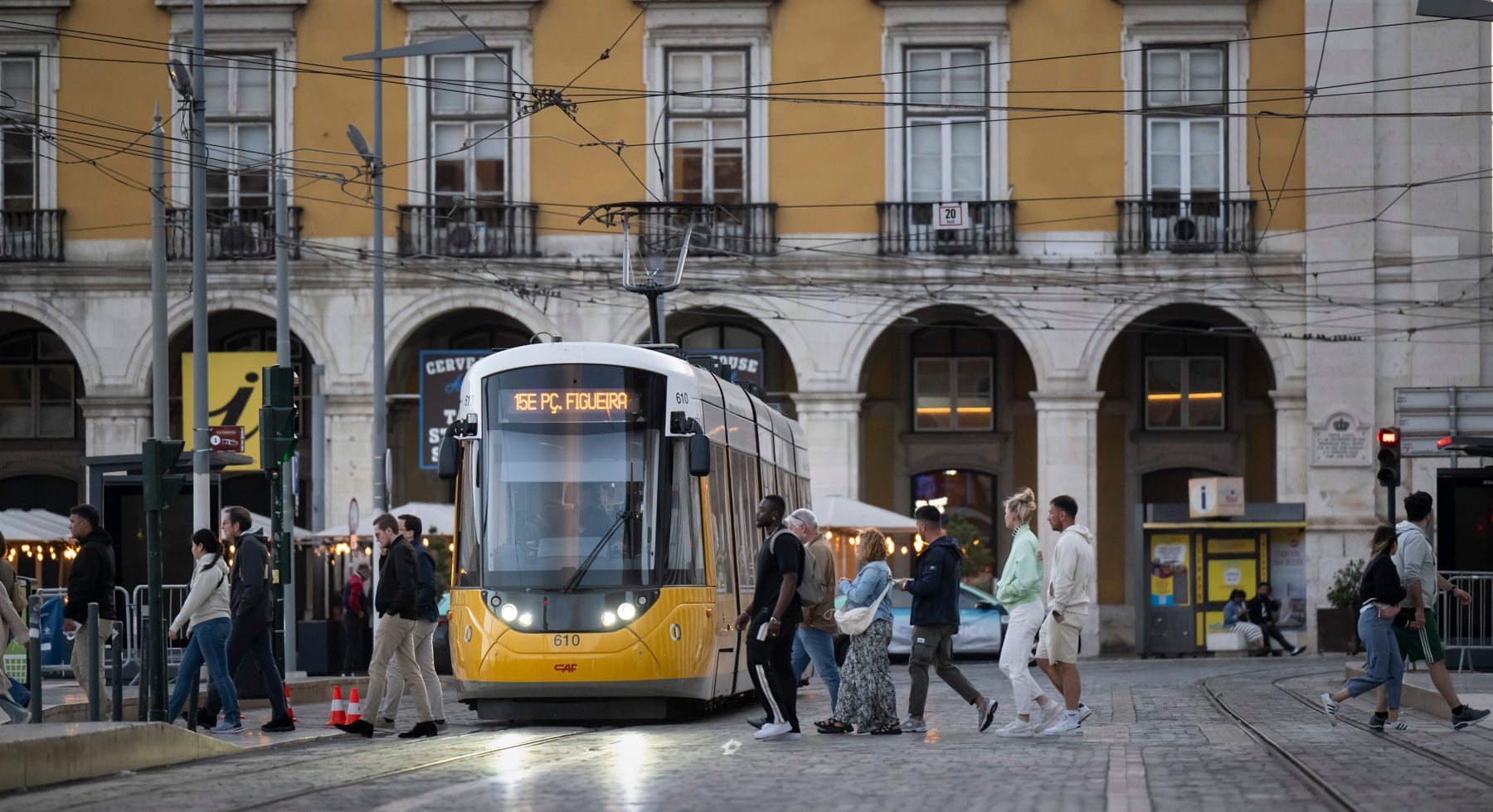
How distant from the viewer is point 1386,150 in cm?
3416

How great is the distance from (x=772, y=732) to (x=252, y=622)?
4.17 metres

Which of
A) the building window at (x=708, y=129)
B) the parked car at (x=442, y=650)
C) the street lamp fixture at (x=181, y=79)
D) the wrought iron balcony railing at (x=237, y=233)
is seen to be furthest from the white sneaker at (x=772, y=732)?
the wrought iron balcony railing at (x=237, y=233)

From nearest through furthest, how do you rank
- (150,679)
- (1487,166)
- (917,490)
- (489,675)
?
(150,679)
(489,675)
(1487,166)
(917,490)

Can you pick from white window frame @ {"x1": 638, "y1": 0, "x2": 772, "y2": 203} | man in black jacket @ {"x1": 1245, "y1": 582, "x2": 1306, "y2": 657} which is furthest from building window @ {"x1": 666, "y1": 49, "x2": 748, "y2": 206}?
man in black jacket @ {"x1": 1245, "y1": 582, "x2": 1306, "y2": 657}

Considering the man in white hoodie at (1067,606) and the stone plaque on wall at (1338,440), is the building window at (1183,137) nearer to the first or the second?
the stone plaque on wall at (1338,440)

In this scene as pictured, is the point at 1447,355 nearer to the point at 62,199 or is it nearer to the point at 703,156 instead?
the point at 703,156

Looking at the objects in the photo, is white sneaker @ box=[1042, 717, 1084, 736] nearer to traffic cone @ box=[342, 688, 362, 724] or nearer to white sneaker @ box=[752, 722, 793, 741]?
white sneaker @ box=[752, 722, 793, 741]

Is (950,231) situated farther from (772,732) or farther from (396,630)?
(772,732)

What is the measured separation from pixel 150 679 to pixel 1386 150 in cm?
2486

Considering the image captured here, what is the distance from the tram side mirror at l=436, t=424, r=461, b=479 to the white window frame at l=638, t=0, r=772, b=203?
63.2 ft

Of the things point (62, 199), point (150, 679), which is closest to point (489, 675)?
point (150, 679)

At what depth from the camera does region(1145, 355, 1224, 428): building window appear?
126ft

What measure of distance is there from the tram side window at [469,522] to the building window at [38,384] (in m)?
24.2

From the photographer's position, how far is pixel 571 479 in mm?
15891
